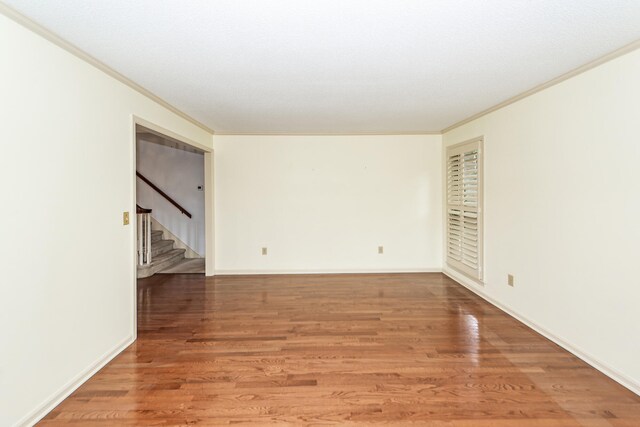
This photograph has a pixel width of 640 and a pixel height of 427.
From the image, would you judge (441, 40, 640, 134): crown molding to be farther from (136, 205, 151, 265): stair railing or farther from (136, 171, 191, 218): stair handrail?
(136, 171, 191, 218): stair handrail

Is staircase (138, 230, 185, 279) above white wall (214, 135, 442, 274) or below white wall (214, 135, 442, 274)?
below

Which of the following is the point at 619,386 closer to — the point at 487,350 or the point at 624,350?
the point at 624,350

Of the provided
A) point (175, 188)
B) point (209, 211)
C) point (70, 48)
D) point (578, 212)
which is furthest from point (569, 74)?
point (175, 188)

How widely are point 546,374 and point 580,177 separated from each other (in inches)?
59.3

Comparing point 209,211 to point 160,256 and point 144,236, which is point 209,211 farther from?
point 160,256

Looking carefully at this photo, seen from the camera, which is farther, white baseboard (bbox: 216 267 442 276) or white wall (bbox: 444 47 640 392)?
white baseboard (bbox: 216 267 442 276)

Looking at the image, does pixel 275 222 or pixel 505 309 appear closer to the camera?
pixel 505 309

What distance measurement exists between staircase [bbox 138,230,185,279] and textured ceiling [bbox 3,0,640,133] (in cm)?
294

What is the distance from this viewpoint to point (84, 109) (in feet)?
7.65

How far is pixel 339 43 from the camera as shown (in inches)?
84.4

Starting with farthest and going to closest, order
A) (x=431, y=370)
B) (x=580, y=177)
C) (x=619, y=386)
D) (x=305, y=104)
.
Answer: (x=305, y=104) → (x=580, y=177) → (x=431, y=370) → (x=619, y=386)

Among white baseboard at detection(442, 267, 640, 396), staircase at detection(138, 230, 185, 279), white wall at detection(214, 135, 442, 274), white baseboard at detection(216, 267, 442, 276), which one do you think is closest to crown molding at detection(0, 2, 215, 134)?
white wall at detection(214, 135, 442, 274)

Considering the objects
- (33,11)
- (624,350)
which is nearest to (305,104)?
(33,11)

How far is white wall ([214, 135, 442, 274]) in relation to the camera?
5.25 metres
